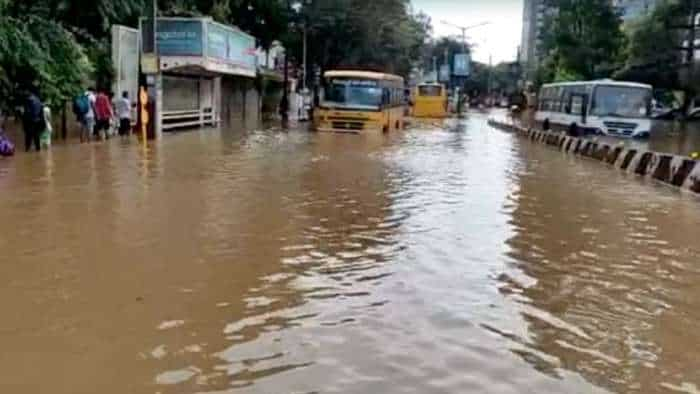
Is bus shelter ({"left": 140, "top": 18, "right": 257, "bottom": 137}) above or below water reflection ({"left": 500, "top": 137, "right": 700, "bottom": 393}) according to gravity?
above

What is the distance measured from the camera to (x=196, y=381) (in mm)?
4898

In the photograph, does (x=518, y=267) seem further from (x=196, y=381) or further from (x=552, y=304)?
(x=196, y=381)

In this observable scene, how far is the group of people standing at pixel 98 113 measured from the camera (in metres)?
23.1

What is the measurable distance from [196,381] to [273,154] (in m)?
16.5

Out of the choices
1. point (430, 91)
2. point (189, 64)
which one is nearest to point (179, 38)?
point (189, 64)

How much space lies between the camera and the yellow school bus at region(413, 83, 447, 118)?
61.9 m

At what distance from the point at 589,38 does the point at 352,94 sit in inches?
1426

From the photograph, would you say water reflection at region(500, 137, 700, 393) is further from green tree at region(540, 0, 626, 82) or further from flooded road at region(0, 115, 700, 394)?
green tree at region(540, 0, 626, 82)

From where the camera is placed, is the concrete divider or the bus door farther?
the bus door

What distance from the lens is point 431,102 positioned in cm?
6203

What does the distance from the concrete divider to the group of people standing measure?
1332cm

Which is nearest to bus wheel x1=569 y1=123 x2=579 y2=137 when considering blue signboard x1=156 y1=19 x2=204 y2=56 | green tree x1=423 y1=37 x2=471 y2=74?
blue signboard x1=156 y1=19 x2=204 y2=56

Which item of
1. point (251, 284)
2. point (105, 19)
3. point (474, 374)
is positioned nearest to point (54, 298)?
point (251, 284)

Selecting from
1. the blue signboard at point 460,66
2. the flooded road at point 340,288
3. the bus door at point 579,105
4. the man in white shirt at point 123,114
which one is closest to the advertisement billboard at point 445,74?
the blue signboard at point 460,66
